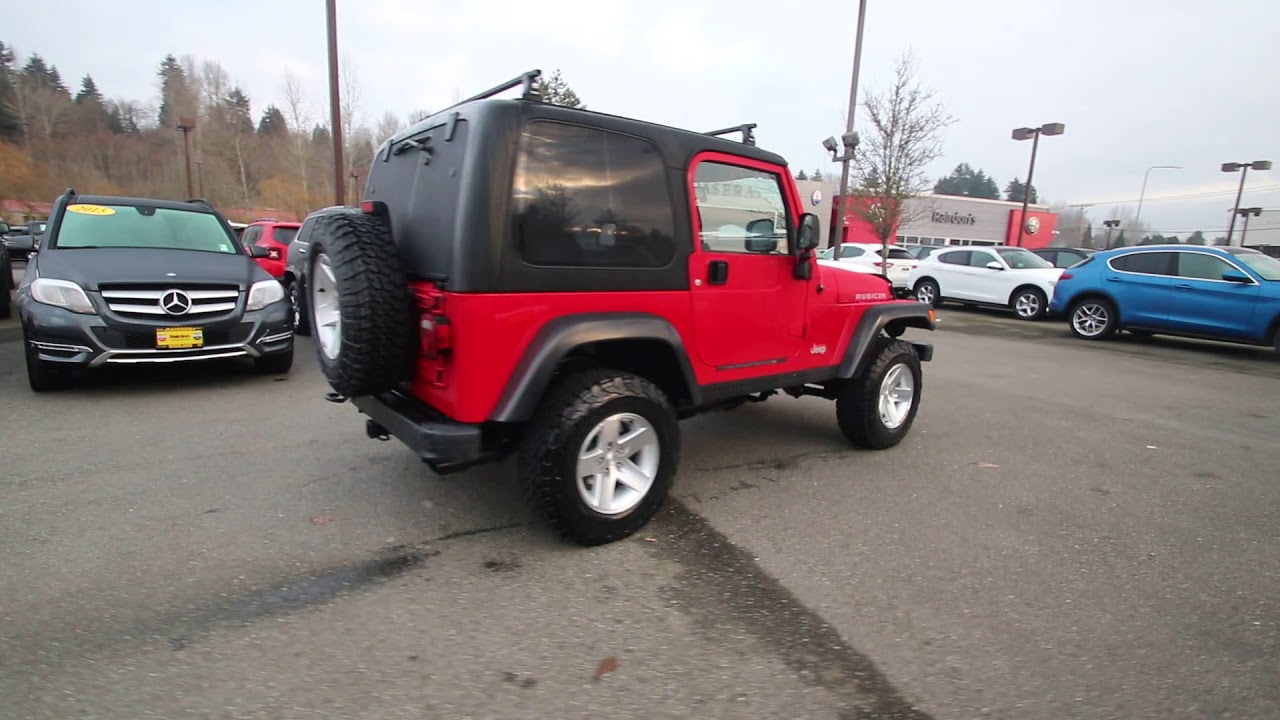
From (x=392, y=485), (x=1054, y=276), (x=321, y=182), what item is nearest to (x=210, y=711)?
(x=392, y=485)

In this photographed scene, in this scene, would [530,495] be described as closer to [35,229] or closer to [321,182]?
[35,229]

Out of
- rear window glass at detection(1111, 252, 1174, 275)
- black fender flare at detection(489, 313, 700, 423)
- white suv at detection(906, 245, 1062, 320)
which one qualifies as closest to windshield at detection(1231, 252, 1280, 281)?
rear window glass at detection(1111, 252, 1174, 275)

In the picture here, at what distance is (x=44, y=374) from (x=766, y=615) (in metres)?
5.99

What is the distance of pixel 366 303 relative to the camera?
2742 millimetres

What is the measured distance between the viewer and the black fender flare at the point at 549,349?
2.78 meters

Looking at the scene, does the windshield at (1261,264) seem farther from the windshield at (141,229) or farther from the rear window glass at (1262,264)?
the windshield at (141,229)

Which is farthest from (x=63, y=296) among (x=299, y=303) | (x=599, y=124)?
(x=599, y=124)

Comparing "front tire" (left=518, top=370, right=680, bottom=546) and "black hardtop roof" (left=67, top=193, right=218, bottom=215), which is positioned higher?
"black hardtop roof" (left=67, top=193, right=218, bottom=215)

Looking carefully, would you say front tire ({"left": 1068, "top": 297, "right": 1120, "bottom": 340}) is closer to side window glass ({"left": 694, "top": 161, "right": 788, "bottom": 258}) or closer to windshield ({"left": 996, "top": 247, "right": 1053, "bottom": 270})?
windshield ({"left": 996, "top": 247, "right": 1053, "bottom": 270})

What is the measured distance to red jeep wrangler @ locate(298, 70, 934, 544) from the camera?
275 centimetres

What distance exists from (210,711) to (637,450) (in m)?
1.87

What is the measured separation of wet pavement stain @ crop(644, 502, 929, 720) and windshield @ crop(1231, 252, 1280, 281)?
10622 millimetres

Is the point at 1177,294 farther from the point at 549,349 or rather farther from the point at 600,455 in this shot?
the point at 549,349

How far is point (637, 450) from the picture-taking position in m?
3.17
